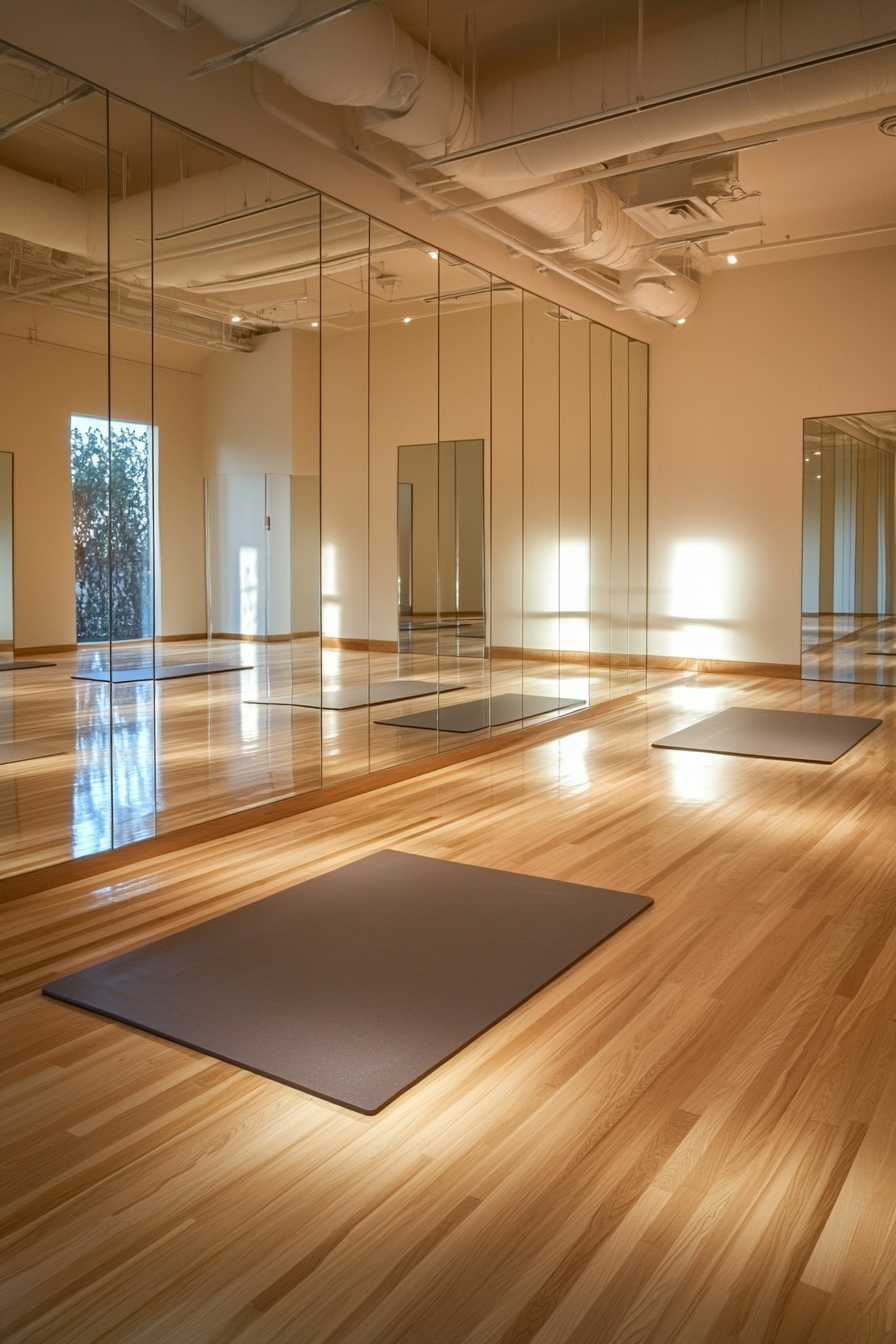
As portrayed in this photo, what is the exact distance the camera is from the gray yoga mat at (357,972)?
300 centimetres

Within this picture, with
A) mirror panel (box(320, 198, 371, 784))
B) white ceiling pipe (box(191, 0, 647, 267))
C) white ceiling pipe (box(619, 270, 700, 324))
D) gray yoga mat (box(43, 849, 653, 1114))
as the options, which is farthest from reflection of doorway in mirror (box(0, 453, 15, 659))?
white ceiling pipe (box(619, 270, 700, 324))

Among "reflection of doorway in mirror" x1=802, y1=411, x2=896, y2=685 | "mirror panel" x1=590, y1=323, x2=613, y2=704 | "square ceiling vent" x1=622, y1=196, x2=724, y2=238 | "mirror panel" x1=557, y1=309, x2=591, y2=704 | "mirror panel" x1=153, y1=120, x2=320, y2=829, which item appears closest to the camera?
"mirror panel" x1=153, y1=120, x2=320, y2=829

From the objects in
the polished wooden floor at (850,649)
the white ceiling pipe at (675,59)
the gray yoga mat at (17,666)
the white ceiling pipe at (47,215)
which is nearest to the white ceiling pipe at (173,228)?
the white ceiling pipe at (47,215)

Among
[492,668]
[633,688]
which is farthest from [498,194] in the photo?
[633,688]

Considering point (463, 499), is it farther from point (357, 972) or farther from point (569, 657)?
point (357, 972)

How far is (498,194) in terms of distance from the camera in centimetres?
751

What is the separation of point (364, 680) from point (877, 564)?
651 centimetres

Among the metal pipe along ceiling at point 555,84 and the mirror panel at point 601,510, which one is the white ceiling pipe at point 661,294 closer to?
the mirror panel at point 601,510

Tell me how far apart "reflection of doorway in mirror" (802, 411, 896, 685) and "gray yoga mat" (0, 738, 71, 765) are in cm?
883

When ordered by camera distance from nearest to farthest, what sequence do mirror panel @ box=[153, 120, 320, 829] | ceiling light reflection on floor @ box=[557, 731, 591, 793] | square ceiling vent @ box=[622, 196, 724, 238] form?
mirror panel @ box=[153, 120, 320, 829]
ceiling light reflection on floor @ box=[557, 731, 591, 793]
square ceiling vent @ box=[622, 196, 724, 238]

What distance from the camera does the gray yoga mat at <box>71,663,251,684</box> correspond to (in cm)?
470

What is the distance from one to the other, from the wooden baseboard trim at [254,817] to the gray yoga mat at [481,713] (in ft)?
0.42

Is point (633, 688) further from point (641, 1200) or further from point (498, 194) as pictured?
point (641, 1200)

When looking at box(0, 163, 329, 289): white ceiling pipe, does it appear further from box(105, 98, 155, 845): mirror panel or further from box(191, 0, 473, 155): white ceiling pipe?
box(191, 0, 473, 155): white ceiling pipe
